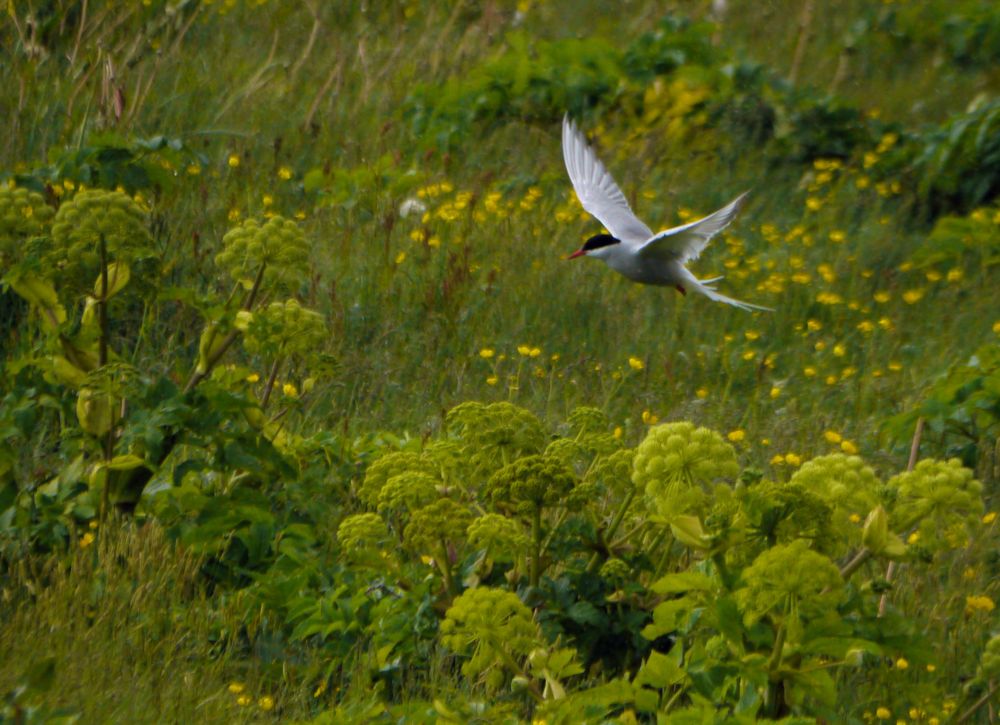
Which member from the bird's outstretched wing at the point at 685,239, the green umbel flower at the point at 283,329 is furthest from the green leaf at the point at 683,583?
the bird's outstretched wing at the point at 685,239

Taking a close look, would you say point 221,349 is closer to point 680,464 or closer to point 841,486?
point 680,464

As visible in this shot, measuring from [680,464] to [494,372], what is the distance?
2.85 meters

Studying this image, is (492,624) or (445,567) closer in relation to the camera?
(492,624)

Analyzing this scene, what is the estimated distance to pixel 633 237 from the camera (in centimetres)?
616

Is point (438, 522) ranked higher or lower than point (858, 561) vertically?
lower

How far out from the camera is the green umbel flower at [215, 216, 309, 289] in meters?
3.76

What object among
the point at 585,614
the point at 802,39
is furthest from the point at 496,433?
the point at 802,39

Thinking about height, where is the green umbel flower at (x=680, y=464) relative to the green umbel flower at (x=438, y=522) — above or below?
above

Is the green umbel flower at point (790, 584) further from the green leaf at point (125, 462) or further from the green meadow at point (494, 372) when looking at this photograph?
the green leaf at point (125, 462)

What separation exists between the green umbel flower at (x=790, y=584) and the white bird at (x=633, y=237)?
7.32 ft

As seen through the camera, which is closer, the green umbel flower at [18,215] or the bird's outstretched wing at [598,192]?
the green umbel flower at [18,215]

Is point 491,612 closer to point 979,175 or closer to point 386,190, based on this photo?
point 386,190

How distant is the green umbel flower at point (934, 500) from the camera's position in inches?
116

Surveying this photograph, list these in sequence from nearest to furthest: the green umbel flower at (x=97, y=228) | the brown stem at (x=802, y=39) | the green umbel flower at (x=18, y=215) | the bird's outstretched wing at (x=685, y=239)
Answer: the green umbel flower at (x=97, y=228), the green umbel flower at (x=18, y=215), the bird's outstretched wing at (x=685, y=239), the brown stem at (x=802, y=39)
